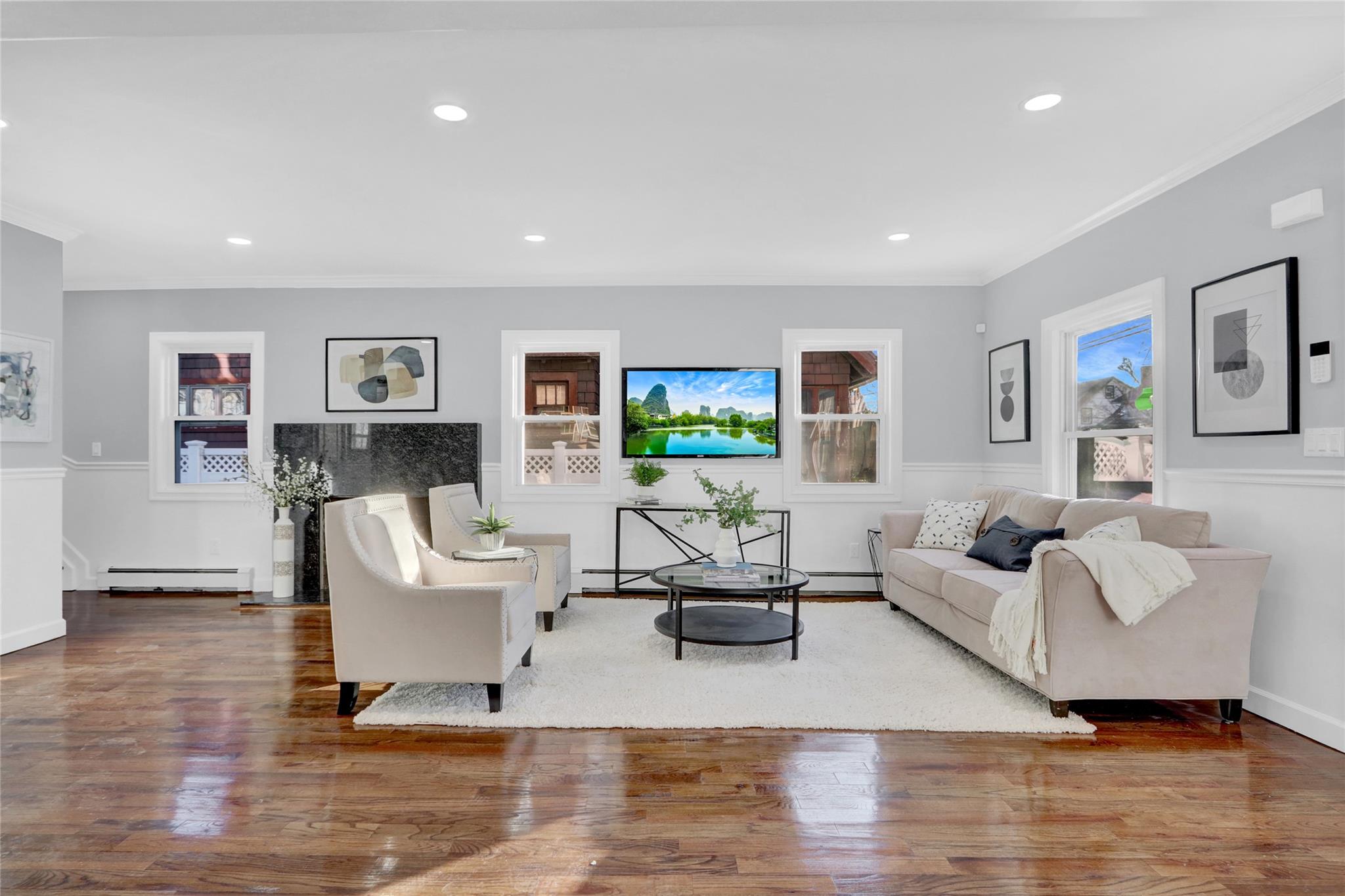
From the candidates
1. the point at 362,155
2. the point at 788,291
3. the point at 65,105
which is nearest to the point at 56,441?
the point at 65,105

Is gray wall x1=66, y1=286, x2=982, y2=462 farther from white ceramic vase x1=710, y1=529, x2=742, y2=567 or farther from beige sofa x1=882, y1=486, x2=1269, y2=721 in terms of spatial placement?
beige sofa x1=882, y1=486, x2=1269, y2=721

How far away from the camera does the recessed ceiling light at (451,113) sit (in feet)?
9.32

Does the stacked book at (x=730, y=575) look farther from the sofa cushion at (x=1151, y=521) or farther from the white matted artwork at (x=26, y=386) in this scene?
the white matted artwork at (x=26, y=386)

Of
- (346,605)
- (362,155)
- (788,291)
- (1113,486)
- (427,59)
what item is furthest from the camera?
(788,291)

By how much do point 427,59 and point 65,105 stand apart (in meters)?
1.57

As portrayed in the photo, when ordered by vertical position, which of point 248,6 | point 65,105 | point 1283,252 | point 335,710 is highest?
point 65,105

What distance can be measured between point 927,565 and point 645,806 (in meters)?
2.51

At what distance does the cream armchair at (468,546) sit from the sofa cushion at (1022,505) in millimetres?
2778

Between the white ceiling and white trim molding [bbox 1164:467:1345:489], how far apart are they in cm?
143

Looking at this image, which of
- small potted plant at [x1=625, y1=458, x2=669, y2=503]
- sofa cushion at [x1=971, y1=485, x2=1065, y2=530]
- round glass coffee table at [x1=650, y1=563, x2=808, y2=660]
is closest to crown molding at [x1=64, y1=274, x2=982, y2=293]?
small potted plant at [x1=625, y1=458, x2=669, y2=503]

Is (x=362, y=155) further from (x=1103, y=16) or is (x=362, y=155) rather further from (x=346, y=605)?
(x=1103, y=16)

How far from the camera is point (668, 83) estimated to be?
266 cm

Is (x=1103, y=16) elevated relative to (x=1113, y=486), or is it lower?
elevated

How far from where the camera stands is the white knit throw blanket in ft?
9.05
